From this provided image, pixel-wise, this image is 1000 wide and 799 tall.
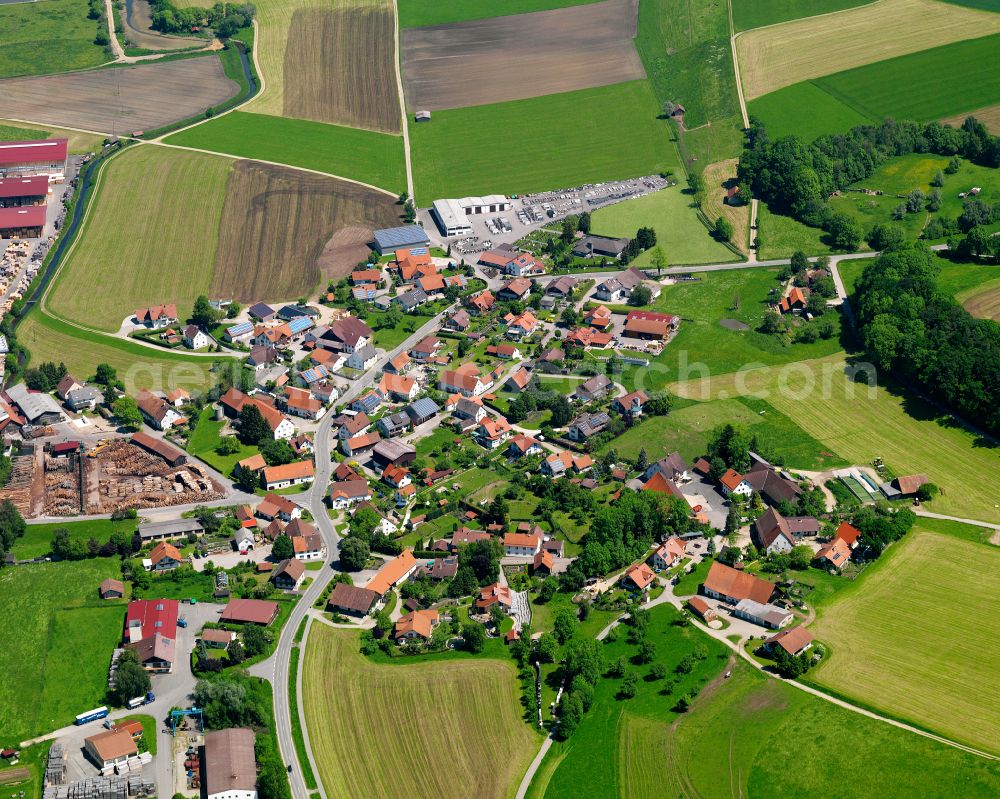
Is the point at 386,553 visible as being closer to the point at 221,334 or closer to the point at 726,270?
the point at 221,334

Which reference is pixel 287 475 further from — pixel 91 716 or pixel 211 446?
pixel 91 716

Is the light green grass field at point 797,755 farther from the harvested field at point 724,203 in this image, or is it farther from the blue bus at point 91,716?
the harvested field at point 724,203

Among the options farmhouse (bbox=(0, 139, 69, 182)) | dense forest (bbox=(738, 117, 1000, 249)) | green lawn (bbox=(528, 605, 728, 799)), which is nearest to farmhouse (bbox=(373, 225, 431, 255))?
dense forest (bbox=(738, 117, 1000, 249))

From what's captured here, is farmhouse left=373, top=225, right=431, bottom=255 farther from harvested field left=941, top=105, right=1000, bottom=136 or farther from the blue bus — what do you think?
the blue bus

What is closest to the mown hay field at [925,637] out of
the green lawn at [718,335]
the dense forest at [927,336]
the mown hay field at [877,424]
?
the mown hay field at [877,424]

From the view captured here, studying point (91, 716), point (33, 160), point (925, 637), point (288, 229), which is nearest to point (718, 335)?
point (925, 637)

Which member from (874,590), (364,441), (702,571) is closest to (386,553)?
(364,441)
